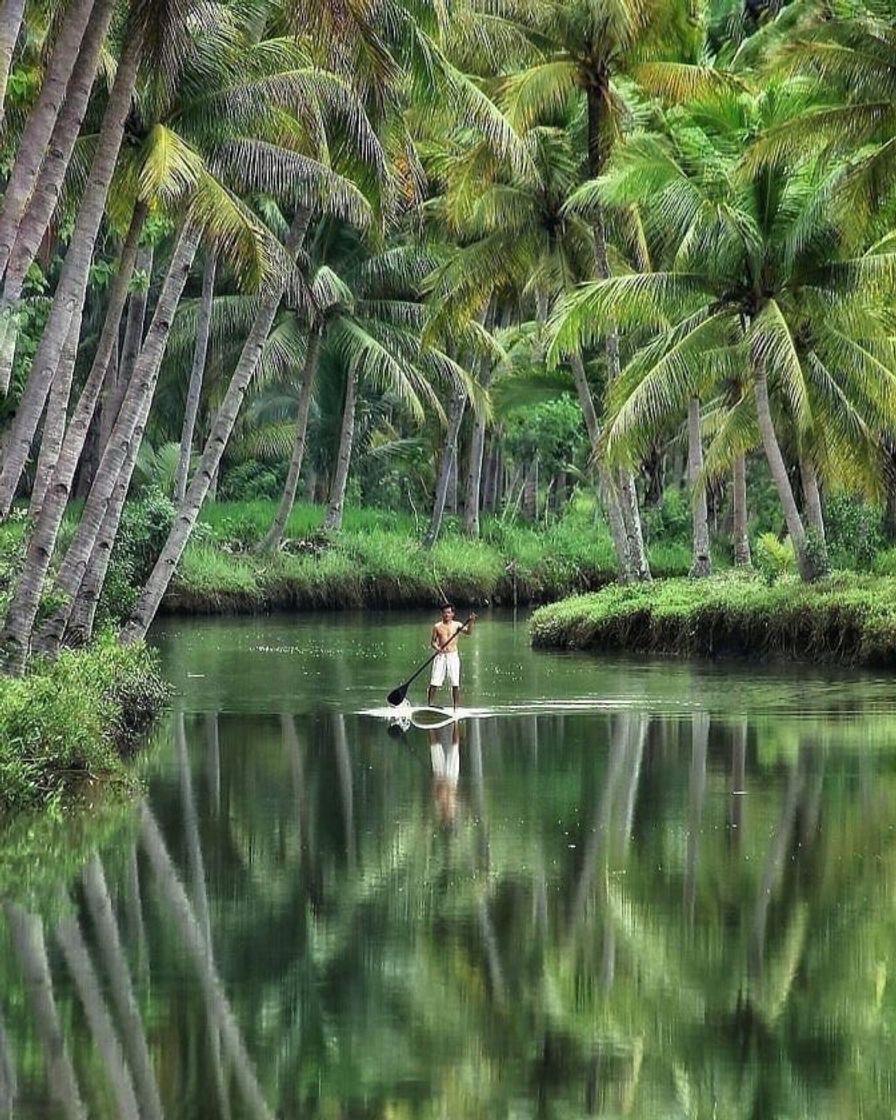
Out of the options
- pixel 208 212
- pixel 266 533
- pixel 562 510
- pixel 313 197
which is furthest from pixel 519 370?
pixel 208 212

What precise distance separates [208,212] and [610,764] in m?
6.97

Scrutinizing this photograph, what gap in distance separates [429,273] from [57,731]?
33.4 metres

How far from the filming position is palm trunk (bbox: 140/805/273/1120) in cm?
793

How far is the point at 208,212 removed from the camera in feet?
67.6

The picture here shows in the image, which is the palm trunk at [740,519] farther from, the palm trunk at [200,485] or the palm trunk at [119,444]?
the palm trunk at [119,444]

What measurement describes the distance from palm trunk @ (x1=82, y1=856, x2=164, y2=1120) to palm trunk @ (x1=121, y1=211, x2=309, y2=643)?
1058 centimetres

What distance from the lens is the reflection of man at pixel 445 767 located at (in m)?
15.8

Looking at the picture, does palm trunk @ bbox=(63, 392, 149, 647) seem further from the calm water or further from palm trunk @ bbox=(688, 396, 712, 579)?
palm trunk @ bbox=(688, 396, 712, 579)

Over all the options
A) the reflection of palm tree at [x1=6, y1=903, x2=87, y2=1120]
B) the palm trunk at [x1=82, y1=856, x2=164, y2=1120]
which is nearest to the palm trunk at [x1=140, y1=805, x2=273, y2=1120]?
the palm trunk at [x1=82, y1=856, x2=164, y2=1120]

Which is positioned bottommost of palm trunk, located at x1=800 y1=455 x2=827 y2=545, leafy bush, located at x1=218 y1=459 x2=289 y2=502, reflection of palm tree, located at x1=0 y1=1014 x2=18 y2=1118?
reflection of palm tree, located at x1=0 y1=1014 x2=18 y2=1118

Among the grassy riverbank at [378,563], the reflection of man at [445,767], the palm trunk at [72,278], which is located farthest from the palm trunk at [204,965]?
the grassy riverbank at [378,563]

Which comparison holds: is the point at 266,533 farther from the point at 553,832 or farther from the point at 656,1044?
the point at 656,1044

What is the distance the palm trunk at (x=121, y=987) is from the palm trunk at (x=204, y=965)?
0.33 metres

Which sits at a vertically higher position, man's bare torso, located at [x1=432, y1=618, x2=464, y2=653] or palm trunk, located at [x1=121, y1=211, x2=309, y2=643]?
palm trunk, located at [x1=121, y1=211, x2=309, y2=643]
